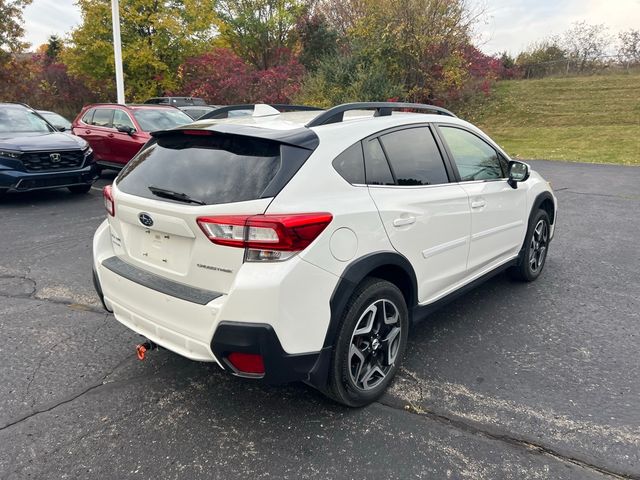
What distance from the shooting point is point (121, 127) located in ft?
32.7

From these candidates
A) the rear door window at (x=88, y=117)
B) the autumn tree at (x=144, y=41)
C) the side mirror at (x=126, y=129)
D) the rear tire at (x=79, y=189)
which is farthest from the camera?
the autumn tree at (x=144, y=41)

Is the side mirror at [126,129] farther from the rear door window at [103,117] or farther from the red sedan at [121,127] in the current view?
the rear door window at [103,117]

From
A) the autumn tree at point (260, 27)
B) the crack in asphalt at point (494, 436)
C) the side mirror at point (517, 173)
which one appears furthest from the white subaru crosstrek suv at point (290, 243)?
the autumn tree at point (260, 27)

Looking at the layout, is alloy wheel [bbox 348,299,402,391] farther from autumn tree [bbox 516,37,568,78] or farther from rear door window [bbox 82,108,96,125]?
autumn tree [bbox 516,37,568,78]

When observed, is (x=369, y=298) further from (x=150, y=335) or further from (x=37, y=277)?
(x=37, y=277)

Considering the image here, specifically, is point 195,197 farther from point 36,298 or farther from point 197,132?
point 36,298

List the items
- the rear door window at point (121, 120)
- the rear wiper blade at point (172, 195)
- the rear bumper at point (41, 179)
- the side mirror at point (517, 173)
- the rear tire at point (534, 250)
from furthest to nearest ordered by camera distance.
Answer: the rear door window at point (121, 120)
the rear bumper at point (41, 179)
the rear tire at point (534, 250)
the side mirror at point (517, 173)
the rear wiper blade at point (172, 195)

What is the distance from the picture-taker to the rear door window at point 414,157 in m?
3.06

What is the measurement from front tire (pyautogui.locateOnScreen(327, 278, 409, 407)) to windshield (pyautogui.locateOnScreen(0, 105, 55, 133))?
8445mm

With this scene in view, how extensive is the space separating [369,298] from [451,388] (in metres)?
0.87

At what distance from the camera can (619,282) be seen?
15.8 ft

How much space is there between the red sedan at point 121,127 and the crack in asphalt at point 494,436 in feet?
26.8

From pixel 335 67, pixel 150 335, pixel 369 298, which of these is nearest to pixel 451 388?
pixel 369 298

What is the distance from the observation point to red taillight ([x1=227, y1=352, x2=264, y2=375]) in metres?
2.33
